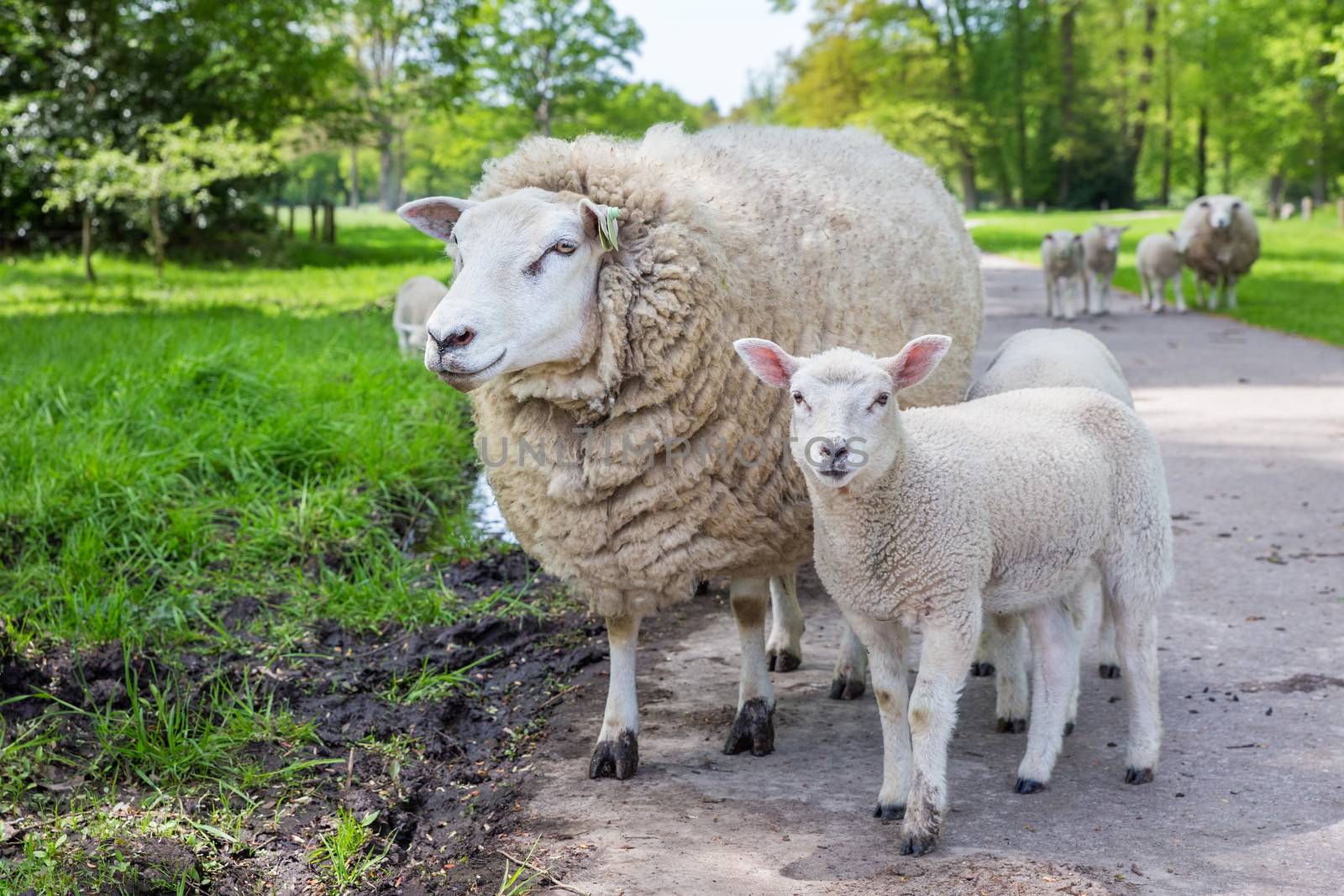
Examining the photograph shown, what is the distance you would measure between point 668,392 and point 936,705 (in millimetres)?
1311

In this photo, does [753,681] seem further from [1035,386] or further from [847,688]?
[1035,386]

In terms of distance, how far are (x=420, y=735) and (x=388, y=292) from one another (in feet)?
42.2

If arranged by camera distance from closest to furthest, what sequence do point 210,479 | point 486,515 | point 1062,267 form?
point 210,479, point 486,515, point 1062,267

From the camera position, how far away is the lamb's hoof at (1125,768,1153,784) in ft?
12.5

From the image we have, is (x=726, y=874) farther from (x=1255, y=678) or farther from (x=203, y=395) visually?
(x=203, y=395)

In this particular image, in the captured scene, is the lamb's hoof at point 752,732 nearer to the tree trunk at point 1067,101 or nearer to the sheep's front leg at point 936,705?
the sheep's front leg at point 936,705

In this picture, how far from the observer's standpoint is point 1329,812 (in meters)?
3.52

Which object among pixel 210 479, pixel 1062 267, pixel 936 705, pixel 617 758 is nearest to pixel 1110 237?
pixel 1062 267

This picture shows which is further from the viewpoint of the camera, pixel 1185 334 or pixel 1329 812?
pixel 1185 334

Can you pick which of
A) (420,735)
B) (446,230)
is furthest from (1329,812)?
(446,230)

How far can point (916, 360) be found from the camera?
3.50m

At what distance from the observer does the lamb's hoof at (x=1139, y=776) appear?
380cm

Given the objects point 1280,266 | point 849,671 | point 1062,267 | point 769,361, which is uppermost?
point 1280,266

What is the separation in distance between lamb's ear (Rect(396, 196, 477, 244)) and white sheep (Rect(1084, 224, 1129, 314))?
41.1 ft
